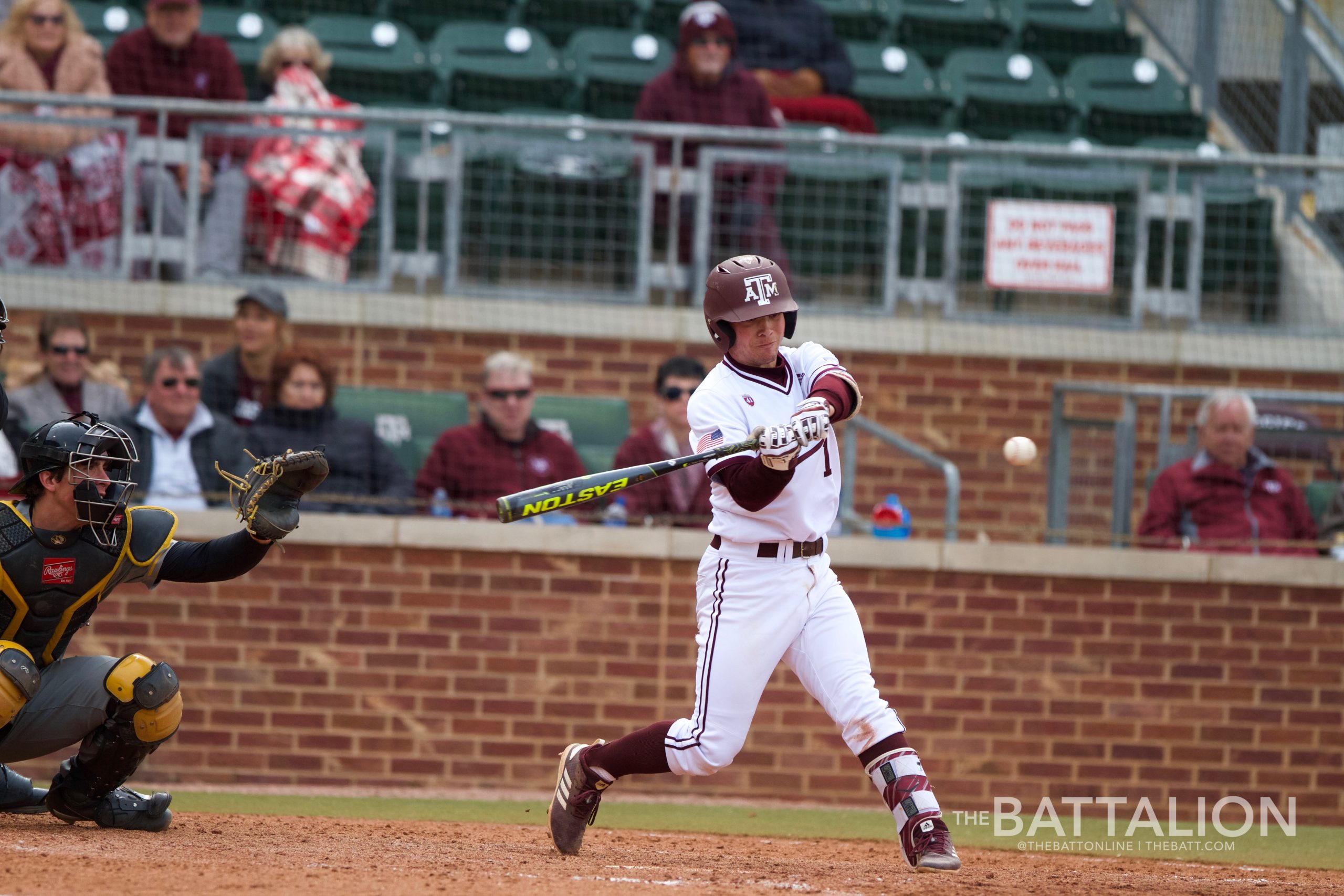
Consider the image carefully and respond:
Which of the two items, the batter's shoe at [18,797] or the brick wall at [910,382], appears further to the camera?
the brick wall at [910,382]

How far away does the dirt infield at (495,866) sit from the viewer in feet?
13.4

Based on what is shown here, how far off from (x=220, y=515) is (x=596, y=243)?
242 cm

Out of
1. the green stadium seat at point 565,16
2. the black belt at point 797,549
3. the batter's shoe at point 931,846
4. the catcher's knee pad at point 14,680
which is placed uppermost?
the green stadium seat at point 565,16

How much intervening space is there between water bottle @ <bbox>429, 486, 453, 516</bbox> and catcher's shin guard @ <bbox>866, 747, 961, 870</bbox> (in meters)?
2.90

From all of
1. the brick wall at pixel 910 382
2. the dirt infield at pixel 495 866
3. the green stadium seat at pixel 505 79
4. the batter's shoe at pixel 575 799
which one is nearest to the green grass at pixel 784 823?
the dirt infield at pixel 495 866

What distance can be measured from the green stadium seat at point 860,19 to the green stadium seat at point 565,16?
1.48 m

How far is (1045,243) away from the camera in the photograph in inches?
316

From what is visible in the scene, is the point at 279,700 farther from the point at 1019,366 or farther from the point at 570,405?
the point at 1019,366

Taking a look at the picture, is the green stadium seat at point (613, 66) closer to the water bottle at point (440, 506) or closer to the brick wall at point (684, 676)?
the water bottle at point (440, 506)

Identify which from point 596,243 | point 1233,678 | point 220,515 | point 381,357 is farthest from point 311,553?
point 1233,678

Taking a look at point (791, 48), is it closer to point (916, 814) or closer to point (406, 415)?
point (406, 415)

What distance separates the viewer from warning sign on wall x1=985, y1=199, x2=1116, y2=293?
8016 mm

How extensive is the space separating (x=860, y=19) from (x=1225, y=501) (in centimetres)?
496

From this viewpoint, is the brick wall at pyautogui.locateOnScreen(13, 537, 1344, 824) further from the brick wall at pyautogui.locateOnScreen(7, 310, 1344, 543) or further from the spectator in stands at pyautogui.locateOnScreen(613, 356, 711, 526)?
the brick wall at pyautogui.locateOnScreen(7, 310, 1344, 543)
